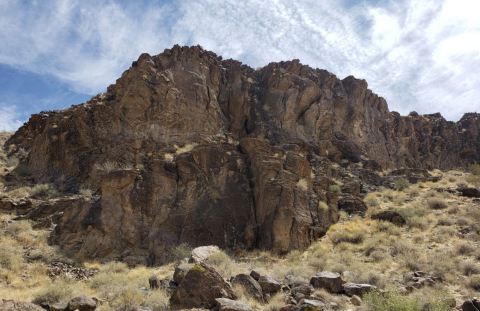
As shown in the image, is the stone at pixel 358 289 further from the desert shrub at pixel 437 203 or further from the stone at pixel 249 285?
the desert shrub at pixel 437 203

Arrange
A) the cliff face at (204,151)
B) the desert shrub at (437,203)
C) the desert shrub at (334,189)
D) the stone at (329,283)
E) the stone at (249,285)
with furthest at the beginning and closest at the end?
the desert shrub at (334,189) → the desert shrub at (437,203) → the cliff face at (204,151) → the stone at (329,283) → the stone at (249,285)

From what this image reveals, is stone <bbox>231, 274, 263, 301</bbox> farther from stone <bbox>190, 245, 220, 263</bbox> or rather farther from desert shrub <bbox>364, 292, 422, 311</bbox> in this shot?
desert shrub <bbox>364, 292, 422, 311</bbox>

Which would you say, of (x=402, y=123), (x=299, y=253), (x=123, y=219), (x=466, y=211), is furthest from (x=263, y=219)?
(x=402, y=123)

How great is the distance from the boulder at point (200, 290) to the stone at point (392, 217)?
14.2m

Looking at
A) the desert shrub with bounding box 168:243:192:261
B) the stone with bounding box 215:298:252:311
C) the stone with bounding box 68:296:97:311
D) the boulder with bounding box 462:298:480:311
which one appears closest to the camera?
the stone with bounding box 215:298:252:311

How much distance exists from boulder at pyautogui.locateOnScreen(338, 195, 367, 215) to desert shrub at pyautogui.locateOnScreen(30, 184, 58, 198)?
15383 millimetres

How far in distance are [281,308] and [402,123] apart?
120ft

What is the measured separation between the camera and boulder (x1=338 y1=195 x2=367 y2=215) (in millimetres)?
25609

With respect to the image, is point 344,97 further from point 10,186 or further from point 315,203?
point 10,186

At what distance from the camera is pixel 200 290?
37.9ft

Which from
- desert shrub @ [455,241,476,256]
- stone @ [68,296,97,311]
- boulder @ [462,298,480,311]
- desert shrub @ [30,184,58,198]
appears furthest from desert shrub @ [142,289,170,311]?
desert shrub @ [30,184,58,198]

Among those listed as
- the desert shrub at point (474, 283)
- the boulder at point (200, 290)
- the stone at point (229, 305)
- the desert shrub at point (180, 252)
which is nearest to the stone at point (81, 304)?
the boulder at point (200, 290)

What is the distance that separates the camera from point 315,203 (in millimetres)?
23016

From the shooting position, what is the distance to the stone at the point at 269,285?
13227 mm
